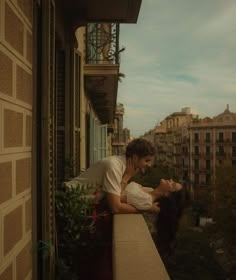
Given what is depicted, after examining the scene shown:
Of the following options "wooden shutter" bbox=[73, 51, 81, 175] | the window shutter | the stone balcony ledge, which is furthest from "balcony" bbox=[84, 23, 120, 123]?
the stone balcony ledge

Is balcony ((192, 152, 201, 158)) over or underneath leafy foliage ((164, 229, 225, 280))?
over

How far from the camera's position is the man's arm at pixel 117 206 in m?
3.56

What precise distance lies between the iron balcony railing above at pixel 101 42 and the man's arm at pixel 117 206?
4.52m

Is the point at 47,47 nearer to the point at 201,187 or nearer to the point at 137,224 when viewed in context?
the point at 137,224

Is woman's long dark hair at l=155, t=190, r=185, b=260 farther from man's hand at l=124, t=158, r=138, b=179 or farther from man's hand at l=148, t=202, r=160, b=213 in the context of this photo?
man's hand at l=124, t=158, r=138, b=179

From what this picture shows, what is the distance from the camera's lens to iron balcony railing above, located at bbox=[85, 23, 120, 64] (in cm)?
788

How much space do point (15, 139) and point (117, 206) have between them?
5.32 feet

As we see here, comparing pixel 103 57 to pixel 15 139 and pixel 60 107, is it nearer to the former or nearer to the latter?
pixel 60 107

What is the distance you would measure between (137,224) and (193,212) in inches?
2296

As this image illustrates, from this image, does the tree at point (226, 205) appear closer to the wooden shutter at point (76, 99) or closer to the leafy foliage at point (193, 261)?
the leafy foliage at point (193, 261)

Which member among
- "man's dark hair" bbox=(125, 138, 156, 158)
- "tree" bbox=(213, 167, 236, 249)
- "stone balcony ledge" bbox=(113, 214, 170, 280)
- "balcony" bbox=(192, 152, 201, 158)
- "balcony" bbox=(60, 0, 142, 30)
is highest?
"balcony" bbox=(60, 0, 142, 30)

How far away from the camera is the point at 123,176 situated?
12.4 feet

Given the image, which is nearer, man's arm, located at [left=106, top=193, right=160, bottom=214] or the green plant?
the green plant

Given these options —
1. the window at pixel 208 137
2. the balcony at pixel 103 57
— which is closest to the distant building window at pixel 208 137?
the window at pixel 208 137
